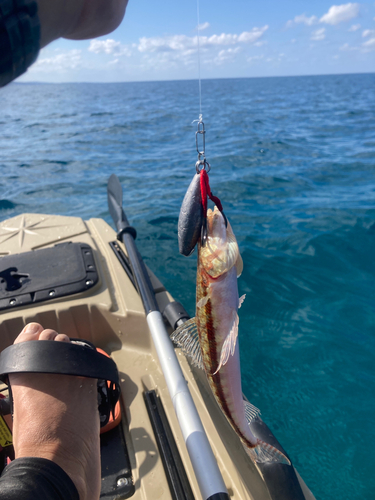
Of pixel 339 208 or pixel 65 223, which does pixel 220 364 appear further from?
pixel 339 208

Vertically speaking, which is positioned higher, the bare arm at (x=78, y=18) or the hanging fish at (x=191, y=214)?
the bare arm at (x=78, y=18)

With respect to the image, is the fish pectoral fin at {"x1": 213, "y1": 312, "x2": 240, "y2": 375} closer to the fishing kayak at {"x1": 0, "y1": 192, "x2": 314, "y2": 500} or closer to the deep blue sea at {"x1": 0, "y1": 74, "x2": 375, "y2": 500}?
the fishing kayak at {"x1": 0, "y1": 192, "x2": 314, "y2": 500}

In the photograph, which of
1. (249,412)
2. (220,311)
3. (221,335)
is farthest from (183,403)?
(220,311)

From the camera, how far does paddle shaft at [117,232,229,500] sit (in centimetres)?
197

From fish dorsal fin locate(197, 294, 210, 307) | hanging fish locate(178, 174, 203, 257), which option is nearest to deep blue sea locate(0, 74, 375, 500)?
hanging fish locate(178, 174, 203, 257)

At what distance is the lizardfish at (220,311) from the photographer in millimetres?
1789

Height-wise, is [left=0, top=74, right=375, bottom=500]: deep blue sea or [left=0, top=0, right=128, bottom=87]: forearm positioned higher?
[left=0, top=0, right=128, bottom=87]: forearm

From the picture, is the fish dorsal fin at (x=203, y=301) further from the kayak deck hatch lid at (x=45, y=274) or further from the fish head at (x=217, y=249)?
the kayak deck hatch lid at (x=45, y=274)

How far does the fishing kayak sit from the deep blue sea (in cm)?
139

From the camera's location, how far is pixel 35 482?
128 cm

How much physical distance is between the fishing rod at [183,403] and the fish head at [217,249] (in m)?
1.21

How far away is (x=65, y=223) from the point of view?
531 centimetres

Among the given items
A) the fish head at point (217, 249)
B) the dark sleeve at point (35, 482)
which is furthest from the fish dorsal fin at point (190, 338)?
the dark sleeve at point (35, 482)

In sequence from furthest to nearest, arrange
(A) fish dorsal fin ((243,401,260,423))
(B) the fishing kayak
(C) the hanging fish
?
1. (B) the fishing kayak
2. (A) fish dorsal fin ((243,401,260,423))
3. (C) the hanging fish
